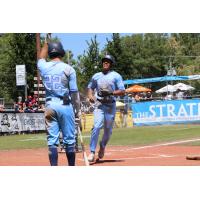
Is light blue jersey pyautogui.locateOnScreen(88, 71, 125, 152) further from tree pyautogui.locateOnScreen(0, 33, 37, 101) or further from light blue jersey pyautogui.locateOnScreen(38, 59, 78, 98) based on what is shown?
tree pyautogui.locateOnScreen(0, 33, 37, 101)

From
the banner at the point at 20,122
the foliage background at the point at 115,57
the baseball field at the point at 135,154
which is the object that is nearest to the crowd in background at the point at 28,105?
the foliage background at the point at 115,57

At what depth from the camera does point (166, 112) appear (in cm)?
2234

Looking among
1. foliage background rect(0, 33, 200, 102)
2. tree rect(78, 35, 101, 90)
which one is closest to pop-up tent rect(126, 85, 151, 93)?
foliage background rect(0, 33, 200, 102)

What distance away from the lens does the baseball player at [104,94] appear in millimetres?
9273

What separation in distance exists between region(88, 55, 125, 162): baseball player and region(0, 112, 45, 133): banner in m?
11.3

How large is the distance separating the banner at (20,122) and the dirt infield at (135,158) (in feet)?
27.6

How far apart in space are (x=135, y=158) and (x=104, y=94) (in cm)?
136

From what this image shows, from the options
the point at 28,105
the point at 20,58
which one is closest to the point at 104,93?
the point at 20,58

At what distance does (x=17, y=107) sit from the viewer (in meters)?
18.9
